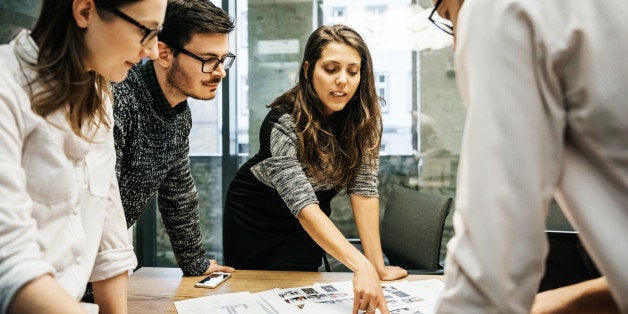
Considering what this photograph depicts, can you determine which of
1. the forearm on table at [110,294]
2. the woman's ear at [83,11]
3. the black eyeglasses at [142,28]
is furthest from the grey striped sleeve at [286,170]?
the woman's ear at [83,11]

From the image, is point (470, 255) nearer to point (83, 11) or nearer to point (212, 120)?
point (83, 11)

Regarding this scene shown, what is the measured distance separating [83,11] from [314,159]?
106 cm

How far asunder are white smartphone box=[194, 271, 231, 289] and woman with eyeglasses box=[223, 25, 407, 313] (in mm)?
301

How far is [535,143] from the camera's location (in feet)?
1.67

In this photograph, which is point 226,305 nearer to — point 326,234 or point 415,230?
point 326,234

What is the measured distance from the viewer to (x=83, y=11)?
3.14 ft

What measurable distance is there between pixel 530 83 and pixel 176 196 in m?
1.47

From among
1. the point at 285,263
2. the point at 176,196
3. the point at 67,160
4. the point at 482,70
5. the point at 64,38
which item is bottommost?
the point at 285,263

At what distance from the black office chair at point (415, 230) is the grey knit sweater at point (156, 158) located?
2.57 feet

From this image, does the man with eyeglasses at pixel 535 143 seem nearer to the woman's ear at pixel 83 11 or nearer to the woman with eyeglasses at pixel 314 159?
the woman's ear at pixel 83 11

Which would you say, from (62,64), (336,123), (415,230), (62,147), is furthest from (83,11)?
(415,230)

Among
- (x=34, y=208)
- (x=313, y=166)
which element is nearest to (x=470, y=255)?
(x=34, y=208)

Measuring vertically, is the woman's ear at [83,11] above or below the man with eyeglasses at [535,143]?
above

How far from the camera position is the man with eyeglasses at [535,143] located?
48 cm
